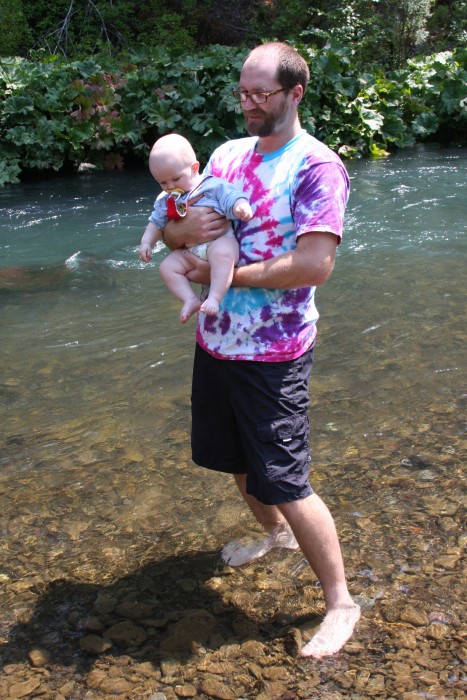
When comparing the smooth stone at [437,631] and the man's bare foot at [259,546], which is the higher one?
the smooth stone at [437,631]

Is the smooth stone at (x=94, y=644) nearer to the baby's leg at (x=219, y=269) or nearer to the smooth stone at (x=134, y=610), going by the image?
the smooth stone at (x=134, y=610)

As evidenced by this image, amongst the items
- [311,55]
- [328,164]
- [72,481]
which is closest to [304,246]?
[328,164]

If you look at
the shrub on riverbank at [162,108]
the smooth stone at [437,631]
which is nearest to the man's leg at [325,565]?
the smooth stone at [437,631]

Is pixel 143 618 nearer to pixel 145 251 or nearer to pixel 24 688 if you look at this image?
pixel 24 688

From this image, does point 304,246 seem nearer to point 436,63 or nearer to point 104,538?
point 104,538

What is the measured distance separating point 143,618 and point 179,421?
1.64 meters

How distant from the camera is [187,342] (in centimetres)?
559

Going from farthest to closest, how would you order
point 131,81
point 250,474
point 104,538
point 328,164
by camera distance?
point 131,81, point 104,538, point 250,474, point 328,164

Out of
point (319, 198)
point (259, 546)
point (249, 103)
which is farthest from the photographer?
point (259, 546)

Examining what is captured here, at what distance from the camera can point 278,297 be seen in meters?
2.54

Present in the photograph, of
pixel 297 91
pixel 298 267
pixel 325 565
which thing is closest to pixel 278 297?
pixel 298 267

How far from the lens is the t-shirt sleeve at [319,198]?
7.66 ft

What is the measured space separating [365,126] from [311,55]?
166cm

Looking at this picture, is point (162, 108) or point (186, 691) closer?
point (186, 691)
